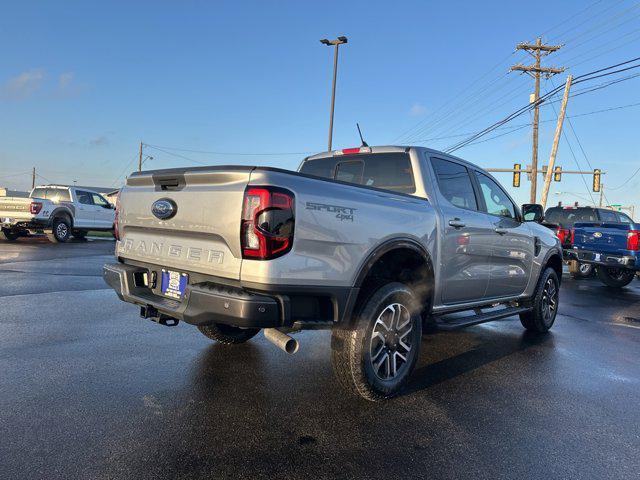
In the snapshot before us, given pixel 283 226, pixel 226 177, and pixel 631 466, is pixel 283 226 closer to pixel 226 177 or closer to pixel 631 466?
pixel 226 177

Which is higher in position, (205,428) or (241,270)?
(241,270)

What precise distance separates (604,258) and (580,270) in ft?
9.14

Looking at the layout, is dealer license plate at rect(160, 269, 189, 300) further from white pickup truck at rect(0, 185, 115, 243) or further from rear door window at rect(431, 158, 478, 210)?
white pickup truck at rect(0, 185, 115, 243)

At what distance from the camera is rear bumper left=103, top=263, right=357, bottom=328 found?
2871 mm

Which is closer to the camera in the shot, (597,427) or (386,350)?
(597,427)

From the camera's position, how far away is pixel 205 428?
3.04 metres

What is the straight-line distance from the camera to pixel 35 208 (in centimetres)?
1527

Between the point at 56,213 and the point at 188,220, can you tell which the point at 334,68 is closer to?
the point at 56,213

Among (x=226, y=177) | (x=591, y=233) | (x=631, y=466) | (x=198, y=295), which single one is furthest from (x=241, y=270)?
(x=591, y=233)

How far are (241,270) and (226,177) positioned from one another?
640 mm

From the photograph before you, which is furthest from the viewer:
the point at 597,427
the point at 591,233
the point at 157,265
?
the point at 591,233

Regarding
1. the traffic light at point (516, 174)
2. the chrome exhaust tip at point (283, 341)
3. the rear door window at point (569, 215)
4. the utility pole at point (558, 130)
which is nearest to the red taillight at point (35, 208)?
the chrome exhaust tip at point (283, 341)

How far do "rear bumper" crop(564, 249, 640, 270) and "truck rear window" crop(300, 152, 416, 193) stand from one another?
8123 mm

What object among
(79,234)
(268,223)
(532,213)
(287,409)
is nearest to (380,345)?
(287,409)
